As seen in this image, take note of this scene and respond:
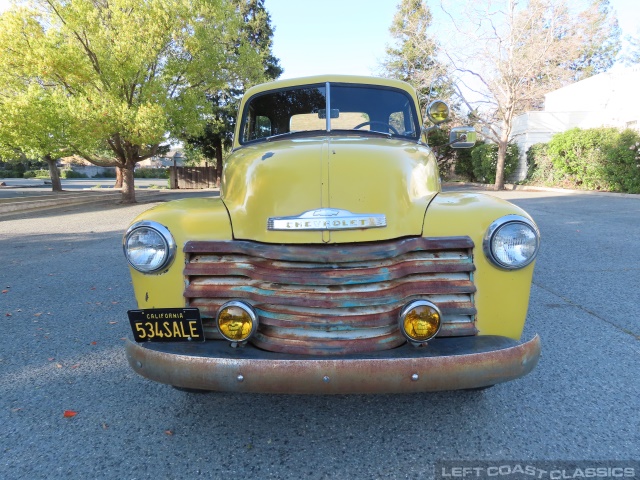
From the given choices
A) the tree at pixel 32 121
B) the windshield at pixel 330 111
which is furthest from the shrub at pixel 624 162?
the tree at pixel 32 121

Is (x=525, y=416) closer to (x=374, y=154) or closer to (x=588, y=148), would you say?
(x=374, y=154)

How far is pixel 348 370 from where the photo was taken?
1.79 m

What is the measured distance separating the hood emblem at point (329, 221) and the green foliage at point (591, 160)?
1524 cm

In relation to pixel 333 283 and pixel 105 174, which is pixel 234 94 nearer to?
pixel 333 283

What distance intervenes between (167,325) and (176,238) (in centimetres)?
47

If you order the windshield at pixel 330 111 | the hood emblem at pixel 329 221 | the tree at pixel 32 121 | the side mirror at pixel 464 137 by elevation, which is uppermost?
the tree at pixel 32 121

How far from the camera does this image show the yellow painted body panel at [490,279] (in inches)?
84.8

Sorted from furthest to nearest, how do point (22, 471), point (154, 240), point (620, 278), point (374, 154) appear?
point (620, 278) → point (374, 154) → point (154, 240) → point (22, 471)

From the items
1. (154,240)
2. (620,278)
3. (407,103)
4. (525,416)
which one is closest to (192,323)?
(154,240)

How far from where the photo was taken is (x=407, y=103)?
148 inches

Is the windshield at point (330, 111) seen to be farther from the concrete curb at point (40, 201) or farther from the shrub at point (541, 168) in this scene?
the shrub at point (541, 168)

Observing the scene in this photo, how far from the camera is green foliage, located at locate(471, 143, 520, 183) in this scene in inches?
877

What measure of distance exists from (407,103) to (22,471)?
145 inches

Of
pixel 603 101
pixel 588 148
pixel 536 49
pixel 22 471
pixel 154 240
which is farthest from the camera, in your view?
pixel 603 101
